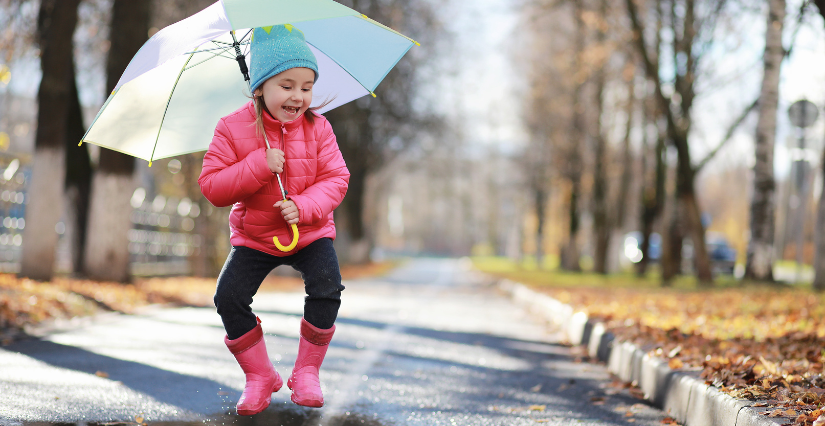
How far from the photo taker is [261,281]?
12.3 ft

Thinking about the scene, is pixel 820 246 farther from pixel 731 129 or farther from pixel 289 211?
pixel 289 211

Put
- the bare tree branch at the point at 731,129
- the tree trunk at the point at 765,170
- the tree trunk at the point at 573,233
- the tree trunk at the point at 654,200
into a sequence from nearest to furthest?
the tree trunk at the point at 765,170 → the bare tree branch at the point at 731,129 → the tree trunk at the point at 654,200 → the tree trunk at the point at 573,233

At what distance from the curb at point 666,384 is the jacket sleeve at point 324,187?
2193mm

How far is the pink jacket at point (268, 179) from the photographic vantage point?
352 cm

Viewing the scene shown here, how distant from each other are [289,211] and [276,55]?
2.37ft

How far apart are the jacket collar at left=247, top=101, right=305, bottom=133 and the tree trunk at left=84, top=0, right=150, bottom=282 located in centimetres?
941

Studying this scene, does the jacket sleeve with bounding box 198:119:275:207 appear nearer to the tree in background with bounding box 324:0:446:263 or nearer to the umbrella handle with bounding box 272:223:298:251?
the umbrella handle with bounding box 272:223:298:251

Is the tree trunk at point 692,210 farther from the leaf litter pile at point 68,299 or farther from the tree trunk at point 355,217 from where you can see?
the tree trunk at point 355,217

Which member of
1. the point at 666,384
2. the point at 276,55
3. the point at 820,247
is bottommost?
the point at 666,384

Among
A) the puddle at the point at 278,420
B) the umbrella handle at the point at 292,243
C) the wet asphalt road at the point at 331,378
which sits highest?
the umbrella handle at the point at 292,243

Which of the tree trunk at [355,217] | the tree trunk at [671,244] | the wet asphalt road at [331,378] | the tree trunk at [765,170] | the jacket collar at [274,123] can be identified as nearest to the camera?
the jacket collar at [274,123]

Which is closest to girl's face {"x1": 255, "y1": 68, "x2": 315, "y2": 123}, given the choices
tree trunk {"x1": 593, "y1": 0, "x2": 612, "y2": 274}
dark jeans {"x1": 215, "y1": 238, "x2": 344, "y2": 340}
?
dark jeans {"x1": 215, "y1": 238, "x2": 344, "y2": 340}

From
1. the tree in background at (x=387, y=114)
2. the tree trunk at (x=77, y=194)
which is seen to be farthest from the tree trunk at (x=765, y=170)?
the tree trunk at (x=77, y=194)

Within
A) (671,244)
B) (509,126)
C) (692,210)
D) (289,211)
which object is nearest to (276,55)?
(289,211)
